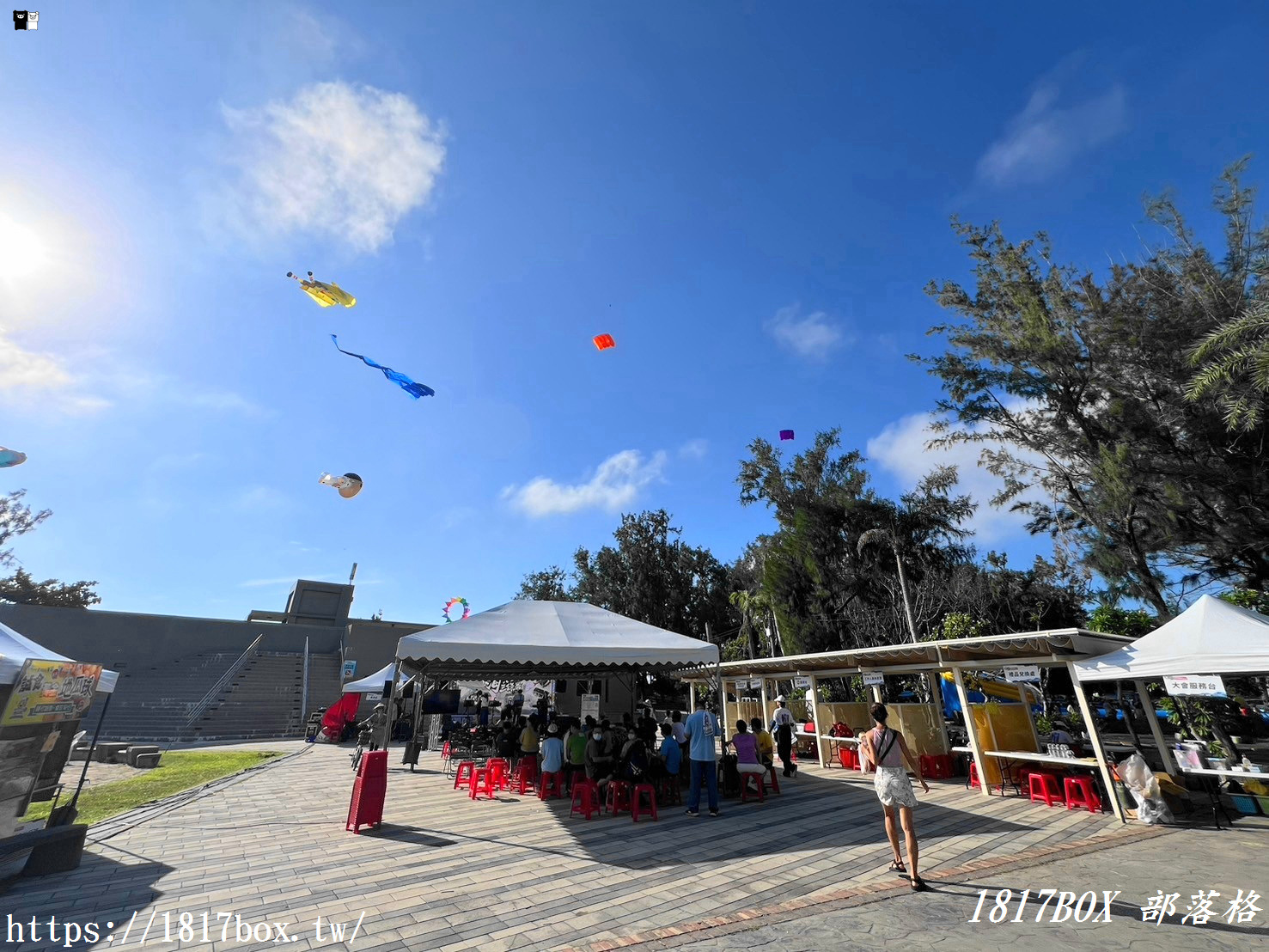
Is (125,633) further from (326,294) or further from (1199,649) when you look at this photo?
(1199,649)

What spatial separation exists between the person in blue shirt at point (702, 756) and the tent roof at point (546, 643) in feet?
3.44

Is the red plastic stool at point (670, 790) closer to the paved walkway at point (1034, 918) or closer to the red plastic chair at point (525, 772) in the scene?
the red plastic chair at point (525, 772)

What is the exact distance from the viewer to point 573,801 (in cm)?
902

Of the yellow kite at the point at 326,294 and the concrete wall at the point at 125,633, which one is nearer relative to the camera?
the yellow kite at the point at 326,294

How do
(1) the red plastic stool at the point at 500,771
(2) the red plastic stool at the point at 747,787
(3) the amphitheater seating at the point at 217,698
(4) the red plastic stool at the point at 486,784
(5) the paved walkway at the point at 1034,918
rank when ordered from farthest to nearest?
1. (3) the amphitheater seating at the point at 217,698
2. (1) the red plastic stool at the point at 500,771
3. (4) the red plastic stool at the point at 486,784
4. (2) the red plastic stool at the point at 747,787
5. (5) the paved walkway at the point at 1034,918

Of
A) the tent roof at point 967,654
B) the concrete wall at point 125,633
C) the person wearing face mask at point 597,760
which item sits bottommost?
the person wearing face mask at point 597,760

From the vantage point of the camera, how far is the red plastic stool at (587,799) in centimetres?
832

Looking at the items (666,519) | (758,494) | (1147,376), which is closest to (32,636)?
(666,519)

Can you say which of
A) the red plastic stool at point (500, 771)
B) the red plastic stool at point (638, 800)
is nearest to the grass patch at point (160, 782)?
the red plastic stool at point (500, 771)

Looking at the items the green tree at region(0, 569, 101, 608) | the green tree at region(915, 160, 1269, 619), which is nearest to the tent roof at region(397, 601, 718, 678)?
the green tree at region(915, 160, 1269, 619)

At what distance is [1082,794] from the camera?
28.5 ft

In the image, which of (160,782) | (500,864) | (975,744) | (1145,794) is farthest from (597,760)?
(160,782)

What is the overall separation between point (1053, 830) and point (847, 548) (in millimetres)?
21660

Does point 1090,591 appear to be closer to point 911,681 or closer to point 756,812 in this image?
point 911,681
